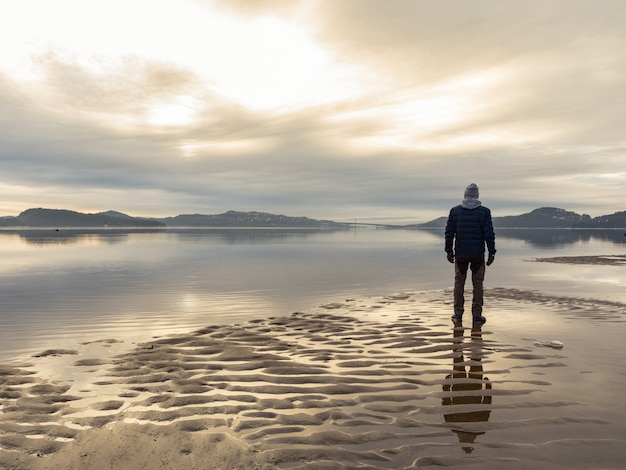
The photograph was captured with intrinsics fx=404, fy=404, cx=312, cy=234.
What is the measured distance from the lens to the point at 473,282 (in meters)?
11.9

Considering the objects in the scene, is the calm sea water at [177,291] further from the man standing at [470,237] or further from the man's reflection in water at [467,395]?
the man's reflection in water at [467,395]

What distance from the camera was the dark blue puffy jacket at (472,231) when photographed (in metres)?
11.8

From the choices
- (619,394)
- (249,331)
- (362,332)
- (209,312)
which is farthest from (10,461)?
(209,312)

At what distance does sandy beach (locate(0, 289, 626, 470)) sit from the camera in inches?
183

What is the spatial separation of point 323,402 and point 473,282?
7458 mm

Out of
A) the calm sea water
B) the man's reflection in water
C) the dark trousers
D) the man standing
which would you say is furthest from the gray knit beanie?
the calm sea water

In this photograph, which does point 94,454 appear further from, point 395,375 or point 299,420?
point 395,375

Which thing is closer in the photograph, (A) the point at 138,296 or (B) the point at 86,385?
(B) the point at 86,385

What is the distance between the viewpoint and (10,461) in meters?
4.56

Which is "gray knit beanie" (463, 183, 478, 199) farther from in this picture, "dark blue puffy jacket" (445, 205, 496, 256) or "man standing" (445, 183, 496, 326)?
"dark blue puffy jacket" (445, 205, 496, 256)

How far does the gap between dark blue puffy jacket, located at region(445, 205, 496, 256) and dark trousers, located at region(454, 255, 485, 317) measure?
237 mm

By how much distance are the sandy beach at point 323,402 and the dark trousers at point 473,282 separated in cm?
104

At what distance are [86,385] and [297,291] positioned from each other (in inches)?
526

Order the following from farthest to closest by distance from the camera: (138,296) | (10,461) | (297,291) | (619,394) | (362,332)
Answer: (297,291)
(138,296)
(362,332)
(619,394)
(10,461)
